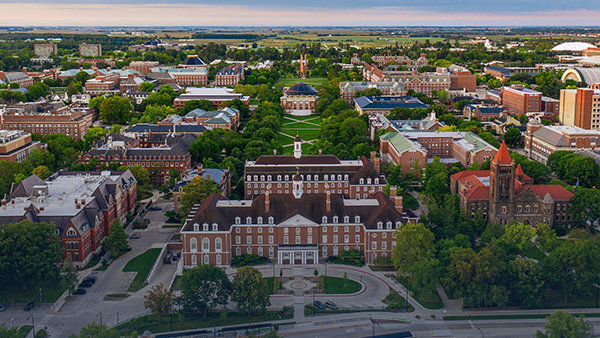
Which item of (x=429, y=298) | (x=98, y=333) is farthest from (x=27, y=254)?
(x=429, y=298)

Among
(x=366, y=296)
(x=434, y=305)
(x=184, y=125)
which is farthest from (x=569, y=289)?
(x=184, y=125)

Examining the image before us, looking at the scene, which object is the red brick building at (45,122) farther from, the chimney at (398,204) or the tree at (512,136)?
the tree at (512,136)

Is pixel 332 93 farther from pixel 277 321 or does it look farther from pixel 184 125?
pixel 277 321

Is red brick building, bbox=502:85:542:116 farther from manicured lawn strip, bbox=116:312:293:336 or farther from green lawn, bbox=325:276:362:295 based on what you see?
manicured lawn strip, bbox=116:312:293:336

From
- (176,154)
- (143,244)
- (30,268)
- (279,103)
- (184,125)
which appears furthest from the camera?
(279,103)

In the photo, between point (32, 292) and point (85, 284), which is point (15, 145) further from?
point (32, 292)
